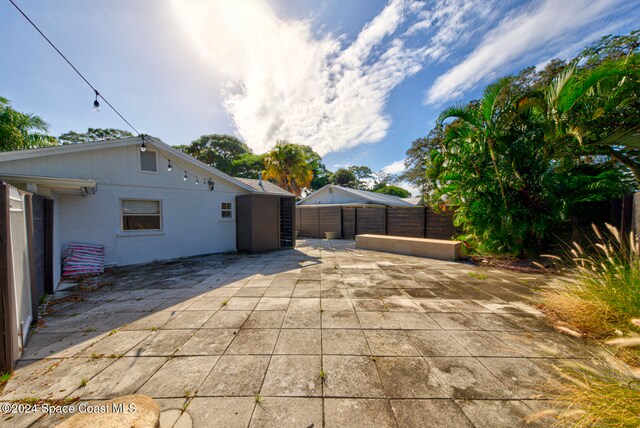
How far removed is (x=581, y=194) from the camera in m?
5.45

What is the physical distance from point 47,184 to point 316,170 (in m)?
28.3

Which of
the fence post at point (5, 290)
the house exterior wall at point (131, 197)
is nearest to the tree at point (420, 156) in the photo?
the house exterior wall at point (131, 197)

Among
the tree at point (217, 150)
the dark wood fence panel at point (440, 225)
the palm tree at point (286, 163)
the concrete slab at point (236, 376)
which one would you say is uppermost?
the tree at point (217, 150)

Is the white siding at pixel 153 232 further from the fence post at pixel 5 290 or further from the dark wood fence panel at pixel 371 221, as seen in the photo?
the dark wood fence panel at pixel 371 221

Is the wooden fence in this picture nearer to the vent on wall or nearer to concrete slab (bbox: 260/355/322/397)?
the vent on wall

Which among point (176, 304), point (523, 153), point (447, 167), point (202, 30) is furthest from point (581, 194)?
point (202, 30)

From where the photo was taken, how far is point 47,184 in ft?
17.1

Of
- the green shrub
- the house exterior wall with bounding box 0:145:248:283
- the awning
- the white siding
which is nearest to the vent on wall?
the house exterior wall with bounding box 0:145:248:283

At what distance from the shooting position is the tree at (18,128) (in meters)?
8.55

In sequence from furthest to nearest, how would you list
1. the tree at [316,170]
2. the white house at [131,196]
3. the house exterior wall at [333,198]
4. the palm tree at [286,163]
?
1. the tree at [316,170]
2. the house exterior wall at [333,198]
3. the palm tree at [286,163]
4. the white house at [131,196]

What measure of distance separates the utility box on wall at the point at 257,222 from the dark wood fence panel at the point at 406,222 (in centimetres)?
563

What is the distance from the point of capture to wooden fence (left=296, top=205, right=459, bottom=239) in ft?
31.2

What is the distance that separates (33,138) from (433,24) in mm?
17389

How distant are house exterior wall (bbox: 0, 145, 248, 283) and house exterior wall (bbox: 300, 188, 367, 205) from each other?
9578 millimetres
